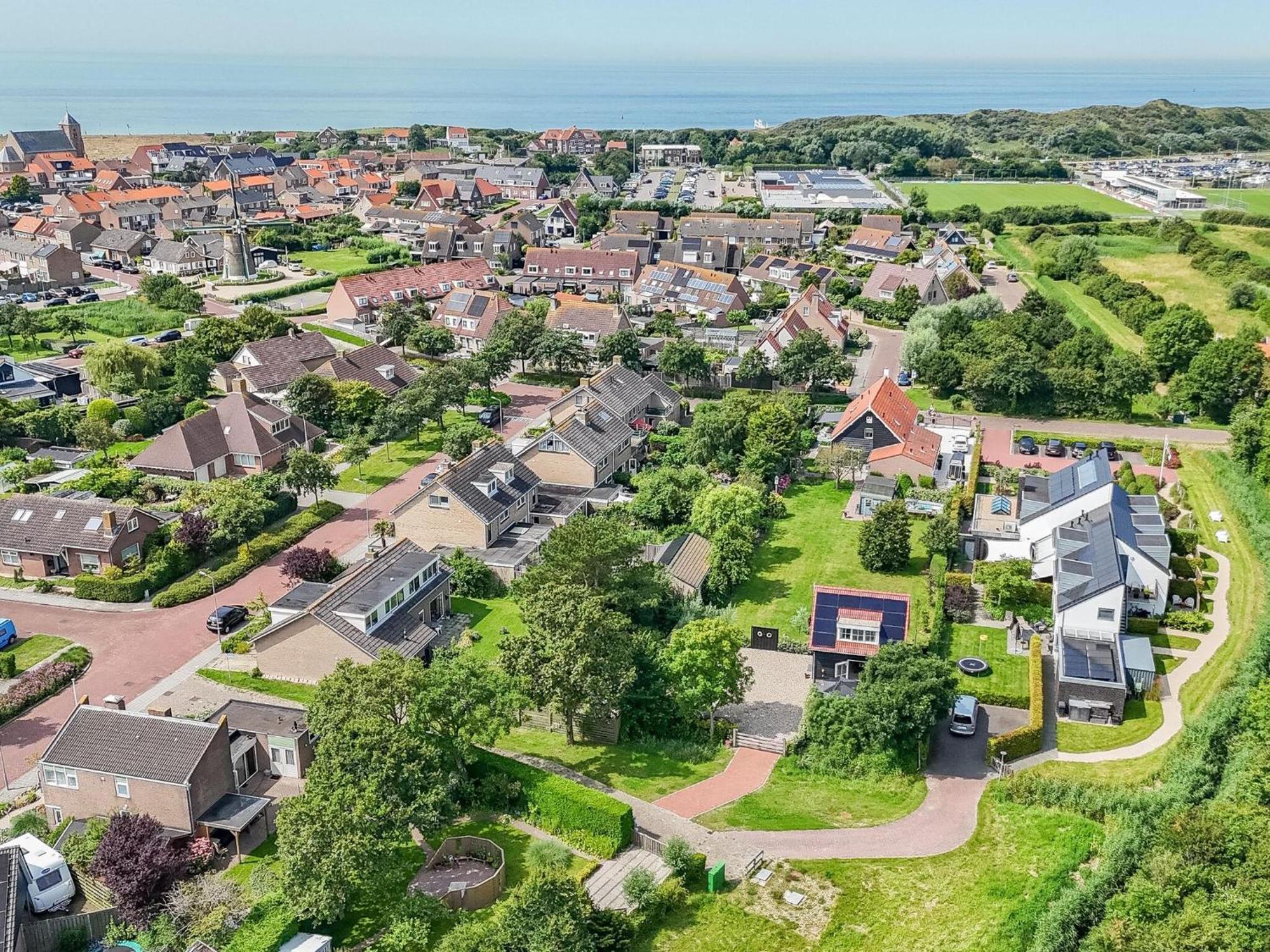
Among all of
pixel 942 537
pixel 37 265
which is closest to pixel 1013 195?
pixel 942 537

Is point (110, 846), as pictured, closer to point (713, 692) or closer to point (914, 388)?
point (713, 692)

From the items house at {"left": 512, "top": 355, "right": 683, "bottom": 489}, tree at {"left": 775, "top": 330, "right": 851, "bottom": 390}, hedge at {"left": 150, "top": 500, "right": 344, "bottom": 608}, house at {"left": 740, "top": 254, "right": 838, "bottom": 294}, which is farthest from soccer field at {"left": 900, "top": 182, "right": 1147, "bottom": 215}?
hedge at {"left": 150, "top": 500, "right": 344, "bottom": 608}

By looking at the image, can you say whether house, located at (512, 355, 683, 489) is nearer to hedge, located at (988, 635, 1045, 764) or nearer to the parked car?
the parked car

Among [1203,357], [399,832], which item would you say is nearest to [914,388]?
[1203,357]

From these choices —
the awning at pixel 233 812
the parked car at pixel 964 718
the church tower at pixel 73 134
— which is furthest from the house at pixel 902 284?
the church tower at pixel 73 134

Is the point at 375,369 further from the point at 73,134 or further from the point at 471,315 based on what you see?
the point at 73,134
